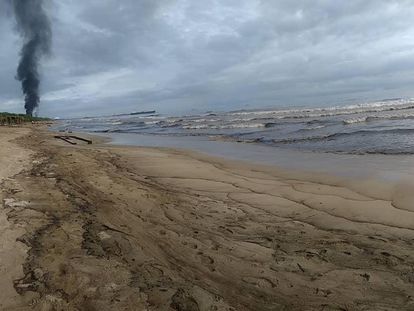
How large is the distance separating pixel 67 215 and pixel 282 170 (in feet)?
22.7

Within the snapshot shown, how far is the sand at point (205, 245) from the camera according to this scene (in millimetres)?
3801

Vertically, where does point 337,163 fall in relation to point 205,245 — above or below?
below

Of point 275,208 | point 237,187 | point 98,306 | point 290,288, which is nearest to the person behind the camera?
point 98,306

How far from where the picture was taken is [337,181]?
935cm

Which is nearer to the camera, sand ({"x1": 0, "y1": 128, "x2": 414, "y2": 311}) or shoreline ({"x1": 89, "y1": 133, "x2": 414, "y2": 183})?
sand ({"x1": 0, "y1": 128, "x2": 414, "y2": 311})

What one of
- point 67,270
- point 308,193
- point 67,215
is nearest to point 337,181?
point 308,193

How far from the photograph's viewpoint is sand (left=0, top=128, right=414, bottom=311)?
12.5ft

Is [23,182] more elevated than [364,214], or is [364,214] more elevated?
[23,182]

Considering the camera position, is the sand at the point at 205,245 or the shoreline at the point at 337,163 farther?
the shoreline at the point at 337,163

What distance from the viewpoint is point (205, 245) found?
17.1 feet

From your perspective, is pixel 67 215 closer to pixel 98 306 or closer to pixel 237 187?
pixel 98 306

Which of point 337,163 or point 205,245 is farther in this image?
point 337,163

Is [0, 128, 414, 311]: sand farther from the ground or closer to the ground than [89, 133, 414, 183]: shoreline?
farther from the ground

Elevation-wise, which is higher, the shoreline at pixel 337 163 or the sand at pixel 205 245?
the sand at pixel 205 245
